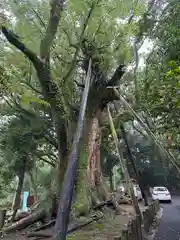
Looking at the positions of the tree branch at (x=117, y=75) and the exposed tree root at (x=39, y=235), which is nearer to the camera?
the exposed tree root at (x=39, y=235)

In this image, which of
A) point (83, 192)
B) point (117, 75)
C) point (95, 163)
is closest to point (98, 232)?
point (83, 192)

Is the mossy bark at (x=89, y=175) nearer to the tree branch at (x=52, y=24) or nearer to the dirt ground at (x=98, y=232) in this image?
the dirt ground at (x=98, y=232)

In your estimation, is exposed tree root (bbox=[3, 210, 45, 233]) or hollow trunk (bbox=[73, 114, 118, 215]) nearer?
exposed tree root (bbox=[3, 210, 45, 233])

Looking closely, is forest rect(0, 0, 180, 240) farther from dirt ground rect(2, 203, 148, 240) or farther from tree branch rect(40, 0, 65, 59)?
dirt ground rect(2, 203, 148, 240)

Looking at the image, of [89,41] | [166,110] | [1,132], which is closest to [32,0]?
[89,41]

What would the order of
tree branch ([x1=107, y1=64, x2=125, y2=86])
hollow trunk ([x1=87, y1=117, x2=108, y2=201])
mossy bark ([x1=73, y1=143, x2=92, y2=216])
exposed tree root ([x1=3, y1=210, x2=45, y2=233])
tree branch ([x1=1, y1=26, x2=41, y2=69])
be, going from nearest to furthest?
tree branch ([x1=1, y1=26, x2=41, y2=69]) < exposed tree root ([x1=3, y1=210, x2=45, y2=233]) < mossy bark ([x1=73, y1=143, x2=92, y2=216]) < tree branch ([x1=107, y1=64, x2=125, y2=86]) < hollow trunk ([x1=87, y1=117, x2=108, y2=201])

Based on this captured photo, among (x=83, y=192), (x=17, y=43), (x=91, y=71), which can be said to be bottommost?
(x=83, y=192)

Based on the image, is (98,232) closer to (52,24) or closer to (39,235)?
(39,235)

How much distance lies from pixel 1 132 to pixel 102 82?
311 inches

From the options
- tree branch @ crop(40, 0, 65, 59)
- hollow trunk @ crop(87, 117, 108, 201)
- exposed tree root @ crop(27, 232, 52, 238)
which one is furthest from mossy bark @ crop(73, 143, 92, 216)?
tree branch @ crop(40, 0, 65, 59)

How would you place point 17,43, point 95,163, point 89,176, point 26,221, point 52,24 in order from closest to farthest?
point 17,43 < point 52,24 < point 26,221 < point 89,176 < point 95,163

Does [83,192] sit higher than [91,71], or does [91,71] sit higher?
[91,71]

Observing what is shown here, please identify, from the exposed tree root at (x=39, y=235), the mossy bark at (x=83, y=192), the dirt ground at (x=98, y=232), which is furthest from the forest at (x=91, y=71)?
the exposed tree root at (x=39, y=235)

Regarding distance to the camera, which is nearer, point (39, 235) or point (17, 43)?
point (17, 43)
